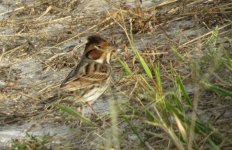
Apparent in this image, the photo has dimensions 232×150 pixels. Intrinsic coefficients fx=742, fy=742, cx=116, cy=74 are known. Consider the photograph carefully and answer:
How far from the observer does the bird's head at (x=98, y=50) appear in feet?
17.0

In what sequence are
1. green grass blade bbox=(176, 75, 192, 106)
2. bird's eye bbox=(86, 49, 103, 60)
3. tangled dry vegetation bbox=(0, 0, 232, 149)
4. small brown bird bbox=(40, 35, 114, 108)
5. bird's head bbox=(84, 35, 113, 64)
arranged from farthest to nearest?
Answer: bird's eye bbox=(86, 49, 103, 60), bird's head bbox=(84, 35, 113, 64), small brown bird bbox=(40, 35, 114, 108), tangled dry vegetation bbox=(0, 0, 232, 149), green grass blade bbox=(176, 75, 192, 106)

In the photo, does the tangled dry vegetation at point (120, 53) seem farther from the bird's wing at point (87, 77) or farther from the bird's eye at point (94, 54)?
the bird's eye at point (94, 54)

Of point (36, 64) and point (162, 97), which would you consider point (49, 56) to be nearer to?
point (36, 64)

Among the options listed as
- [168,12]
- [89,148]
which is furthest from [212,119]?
[168,12]

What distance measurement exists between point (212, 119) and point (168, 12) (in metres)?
2.72

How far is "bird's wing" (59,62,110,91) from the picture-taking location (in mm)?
5047

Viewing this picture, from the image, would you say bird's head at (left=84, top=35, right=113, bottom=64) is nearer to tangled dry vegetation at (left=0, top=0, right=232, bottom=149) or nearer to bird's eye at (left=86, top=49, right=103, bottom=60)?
bird's eye at (left=86, top=49, right=103, bottom=60)

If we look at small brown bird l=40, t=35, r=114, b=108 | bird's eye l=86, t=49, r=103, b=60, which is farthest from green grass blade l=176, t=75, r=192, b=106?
bird's eye l=86, t=49, r=103, b=60

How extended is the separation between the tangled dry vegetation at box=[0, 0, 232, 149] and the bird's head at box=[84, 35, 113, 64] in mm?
192

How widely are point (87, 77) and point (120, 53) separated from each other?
1.04 meters

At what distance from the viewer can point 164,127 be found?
11.5 feet

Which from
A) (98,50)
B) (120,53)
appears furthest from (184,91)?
(120,53)

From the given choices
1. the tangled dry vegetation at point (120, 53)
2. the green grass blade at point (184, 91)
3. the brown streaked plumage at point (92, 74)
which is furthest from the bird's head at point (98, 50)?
the green grass blade at point (184, 91)

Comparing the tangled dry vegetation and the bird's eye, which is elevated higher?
the bird's eye
